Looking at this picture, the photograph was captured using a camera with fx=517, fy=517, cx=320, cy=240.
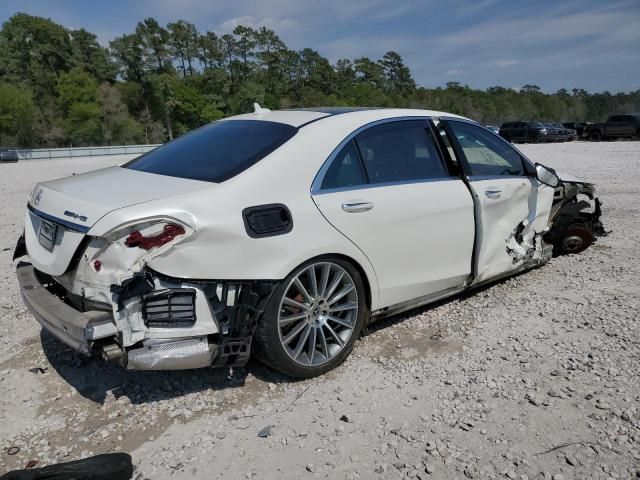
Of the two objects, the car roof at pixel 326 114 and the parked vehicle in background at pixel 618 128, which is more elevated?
the car roof at pixel 326 114

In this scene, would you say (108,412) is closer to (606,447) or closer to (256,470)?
(256,470)

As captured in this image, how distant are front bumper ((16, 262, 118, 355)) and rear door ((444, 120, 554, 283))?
2.89 m

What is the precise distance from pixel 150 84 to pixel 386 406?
92631 mm

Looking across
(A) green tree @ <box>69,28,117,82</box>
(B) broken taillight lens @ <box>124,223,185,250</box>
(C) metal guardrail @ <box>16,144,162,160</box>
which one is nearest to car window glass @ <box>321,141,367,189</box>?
(B) broken taillight lens @ <box>124,223,185,250</box>

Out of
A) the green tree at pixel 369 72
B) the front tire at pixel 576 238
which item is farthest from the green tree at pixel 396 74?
the front tire at pixel 576 238

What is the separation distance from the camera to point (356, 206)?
3369 mm

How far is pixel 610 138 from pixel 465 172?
3635 cm

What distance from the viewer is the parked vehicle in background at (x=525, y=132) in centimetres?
3512

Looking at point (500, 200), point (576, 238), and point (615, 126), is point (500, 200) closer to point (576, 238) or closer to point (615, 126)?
point (576, 238)

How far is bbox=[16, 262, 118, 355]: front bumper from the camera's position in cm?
271

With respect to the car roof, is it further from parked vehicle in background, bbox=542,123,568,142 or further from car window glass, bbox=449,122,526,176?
parked vehicle in background, bbox=542,123,568,142

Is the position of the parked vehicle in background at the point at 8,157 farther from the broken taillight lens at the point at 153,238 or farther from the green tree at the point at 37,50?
the green tree at the point at 37,50

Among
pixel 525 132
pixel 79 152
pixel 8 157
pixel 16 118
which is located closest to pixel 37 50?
pixel 16 118

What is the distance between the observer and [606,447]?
2.64m
